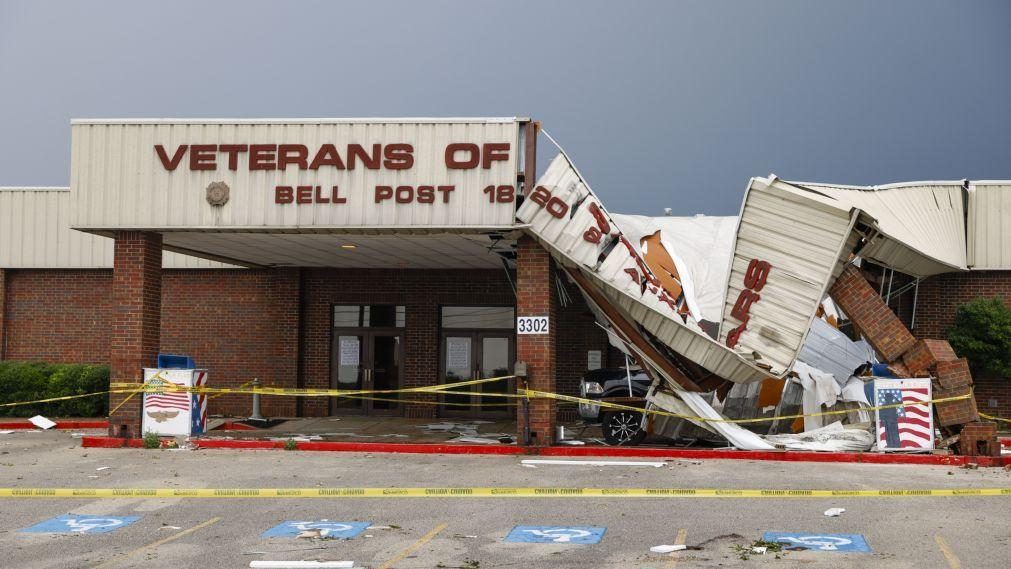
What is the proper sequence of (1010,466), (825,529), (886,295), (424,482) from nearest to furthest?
1. (825,529)
2. (424,482)
3. (1010,466)
4. (886,295)

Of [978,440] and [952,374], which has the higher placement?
[952,374]

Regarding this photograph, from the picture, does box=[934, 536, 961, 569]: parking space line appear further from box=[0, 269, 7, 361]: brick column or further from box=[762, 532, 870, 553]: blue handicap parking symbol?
box=[0, 269, 7, 361]: brick column

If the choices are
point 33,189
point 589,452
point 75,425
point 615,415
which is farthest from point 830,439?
point 33,189

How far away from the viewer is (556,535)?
1050 centimetres

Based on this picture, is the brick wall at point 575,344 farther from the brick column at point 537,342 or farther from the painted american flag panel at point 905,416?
the painted american flag panel at point 905,416

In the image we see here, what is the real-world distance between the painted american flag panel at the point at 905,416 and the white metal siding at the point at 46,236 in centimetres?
1858

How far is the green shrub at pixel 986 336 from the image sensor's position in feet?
71.6

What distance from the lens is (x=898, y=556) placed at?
9.32 meters

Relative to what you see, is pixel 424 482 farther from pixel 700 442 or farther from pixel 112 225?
pixel 112 225

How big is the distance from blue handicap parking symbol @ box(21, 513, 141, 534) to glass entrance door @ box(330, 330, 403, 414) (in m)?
13.8

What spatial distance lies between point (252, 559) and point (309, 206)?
9.93m

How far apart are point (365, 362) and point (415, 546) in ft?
52.4

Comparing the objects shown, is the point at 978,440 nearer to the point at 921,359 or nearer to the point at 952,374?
the point at 952,374

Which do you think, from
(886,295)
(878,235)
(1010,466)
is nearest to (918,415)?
(1010,466)
